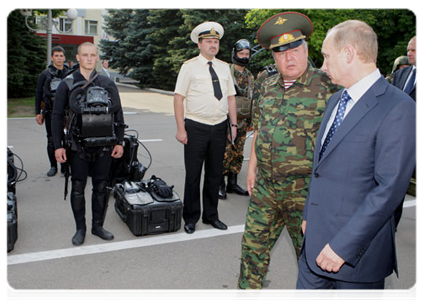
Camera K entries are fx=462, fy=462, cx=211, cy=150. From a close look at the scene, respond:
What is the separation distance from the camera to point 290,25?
3.05 m

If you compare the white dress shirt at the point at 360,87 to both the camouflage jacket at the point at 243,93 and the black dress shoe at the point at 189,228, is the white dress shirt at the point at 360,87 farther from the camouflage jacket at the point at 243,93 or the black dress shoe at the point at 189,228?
the camouflage jacket at the point at 243,93

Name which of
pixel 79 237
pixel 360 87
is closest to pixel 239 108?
pixel 79 237

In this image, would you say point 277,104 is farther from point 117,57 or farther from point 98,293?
point 117,57

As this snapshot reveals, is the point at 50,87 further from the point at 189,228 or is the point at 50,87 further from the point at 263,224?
the point at 263,224

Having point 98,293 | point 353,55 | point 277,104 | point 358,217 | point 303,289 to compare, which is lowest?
point 98,293

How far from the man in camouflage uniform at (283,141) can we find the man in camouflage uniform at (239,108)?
10.1 ft

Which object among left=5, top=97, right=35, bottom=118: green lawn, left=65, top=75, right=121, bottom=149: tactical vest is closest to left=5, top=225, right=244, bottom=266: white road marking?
left=65, top=75, right=121, bottom=149: tactical vest

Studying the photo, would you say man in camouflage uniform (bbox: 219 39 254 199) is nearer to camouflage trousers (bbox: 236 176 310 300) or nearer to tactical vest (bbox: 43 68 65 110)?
tactical vest (bbox: 43 68 65 110)

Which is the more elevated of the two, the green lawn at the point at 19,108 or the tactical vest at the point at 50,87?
the tactical vest at the point at 50,87

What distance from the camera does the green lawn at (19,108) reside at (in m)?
15.8

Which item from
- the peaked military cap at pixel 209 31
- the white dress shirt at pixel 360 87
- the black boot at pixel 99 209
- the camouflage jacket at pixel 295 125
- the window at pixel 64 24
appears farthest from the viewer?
the window at pixel 64 24

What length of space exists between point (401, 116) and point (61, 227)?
4.05 m

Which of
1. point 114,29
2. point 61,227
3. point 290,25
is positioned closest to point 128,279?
point 61,227

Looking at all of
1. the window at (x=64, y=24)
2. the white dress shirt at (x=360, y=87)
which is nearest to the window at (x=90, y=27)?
the window at (x=64, y=24)
